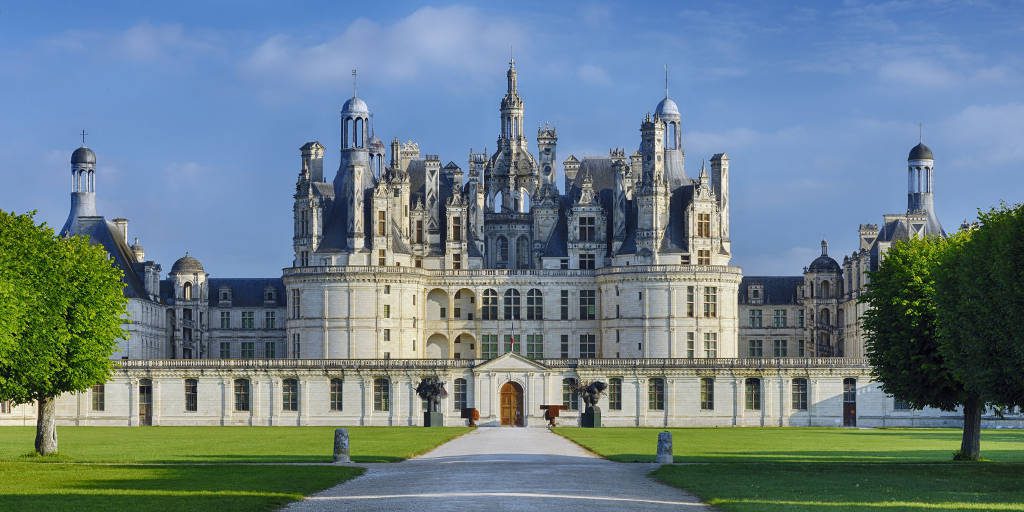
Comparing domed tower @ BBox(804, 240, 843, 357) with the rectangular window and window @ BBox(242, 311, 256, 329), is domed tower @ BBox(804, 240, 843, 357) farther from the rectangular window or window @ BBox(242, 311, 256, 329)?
the rectangular window

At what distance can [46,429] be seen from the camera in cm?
6206

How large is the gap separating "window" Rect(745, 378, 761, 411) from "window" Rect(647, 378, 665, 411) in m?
5.15

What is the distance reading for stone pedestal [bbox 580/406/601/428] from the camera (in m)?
104

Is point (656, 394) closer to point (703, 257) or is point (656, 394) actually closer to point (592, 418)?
point (592, 418)

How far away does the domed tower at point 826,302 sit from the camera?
5340 inches

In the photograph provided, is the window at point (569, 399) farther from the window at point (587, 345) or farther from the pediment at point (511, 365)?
the window at point (587, 345)

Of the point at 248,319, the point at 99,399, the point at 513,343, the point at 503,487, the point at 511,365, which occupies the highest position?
the point at 248,319

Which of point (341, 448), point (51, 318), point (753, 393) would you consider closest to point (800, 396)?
point (753, 393)

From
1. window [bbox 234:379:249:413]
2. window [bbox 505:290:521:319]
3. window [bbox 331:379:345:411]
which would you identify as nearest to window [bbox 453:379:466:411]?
window [bbox 331:379:345:411]

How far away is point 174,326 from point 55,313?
7457 cm

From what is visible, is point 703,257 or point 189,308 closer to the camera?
point 703,257

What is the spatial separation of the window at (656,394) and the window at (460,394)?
11334 mm

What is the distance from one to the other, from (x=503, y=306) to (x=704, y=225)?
49.5ft

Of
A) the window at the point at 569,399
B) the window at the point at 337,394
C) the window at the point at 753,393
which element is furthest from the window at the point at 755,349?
the window at the point at 337,394
